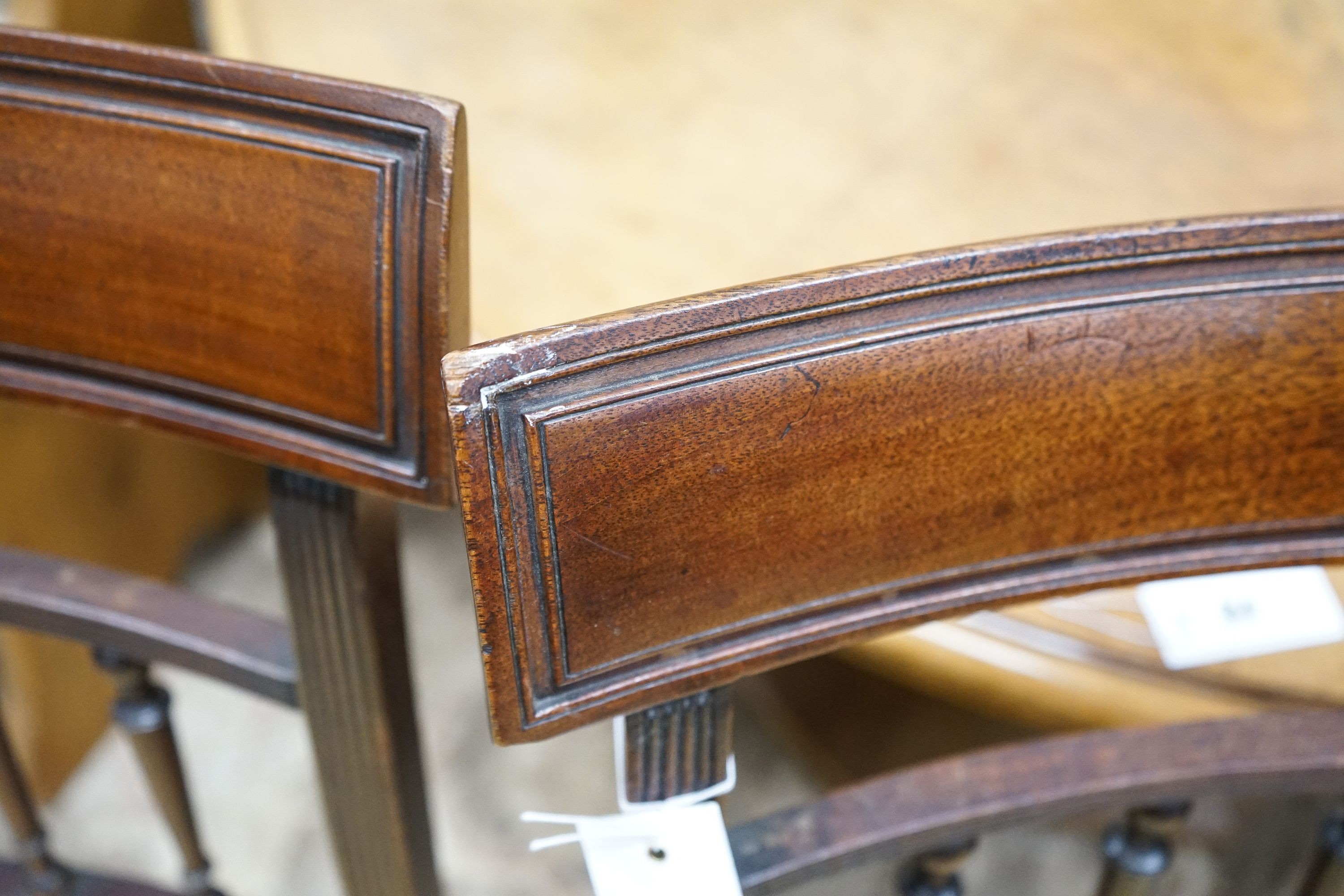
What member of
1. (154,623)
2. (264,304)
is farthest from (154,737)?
(264,304)

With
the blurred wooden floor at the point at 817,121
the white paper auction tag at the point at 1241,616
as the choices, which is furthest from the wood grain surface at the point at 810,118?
the white paper auction tag at the point at 1241,616

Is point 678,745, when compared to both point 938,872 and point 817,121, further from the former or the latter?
point 817,121

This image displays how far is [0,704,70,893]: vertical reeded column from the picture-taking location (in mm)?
551

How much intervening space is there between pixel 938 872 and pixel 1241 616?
33 cm

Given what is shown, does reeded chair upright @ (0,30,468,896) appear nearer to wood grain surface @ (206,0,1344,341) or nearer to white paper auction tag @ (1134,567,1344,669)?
wood grain surface @ (206,0,1344,341)

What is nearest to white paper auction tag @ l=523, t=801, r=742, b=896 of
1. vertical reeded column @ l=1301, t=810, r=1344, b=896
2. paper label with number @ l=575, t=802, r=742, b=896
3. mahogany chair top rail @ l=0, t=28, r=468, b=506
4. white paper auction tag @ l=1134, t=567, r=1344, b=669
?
paper label with number @ l=575, t=802, r=742, b=896

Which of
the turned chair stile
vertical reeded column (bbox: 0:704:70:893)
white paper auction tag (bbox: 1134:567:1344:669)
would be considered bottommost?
vertical reeded column (bbox: 0:704:70:893)

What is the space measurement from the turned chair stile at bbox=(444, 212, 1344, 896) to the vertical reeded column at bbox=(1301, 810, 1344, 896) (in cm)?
3

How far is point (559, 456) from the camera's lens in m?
0.31

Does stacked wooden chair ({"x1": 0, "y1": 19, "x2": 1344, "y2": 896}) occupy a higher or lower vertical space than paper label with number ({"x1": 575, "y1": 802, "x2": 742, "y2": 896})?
higher

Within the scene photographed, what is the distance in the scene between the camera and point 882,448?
352 millimetres

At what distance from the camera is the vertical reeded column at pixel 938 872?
455mm

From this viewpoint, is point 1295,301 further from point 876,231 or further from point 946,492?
point 876,231

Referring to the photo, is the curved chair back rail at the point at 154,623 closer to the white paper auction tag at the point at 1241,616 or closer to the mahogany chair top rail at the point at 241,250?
the mahogany chair top rail at the point at 241,250
